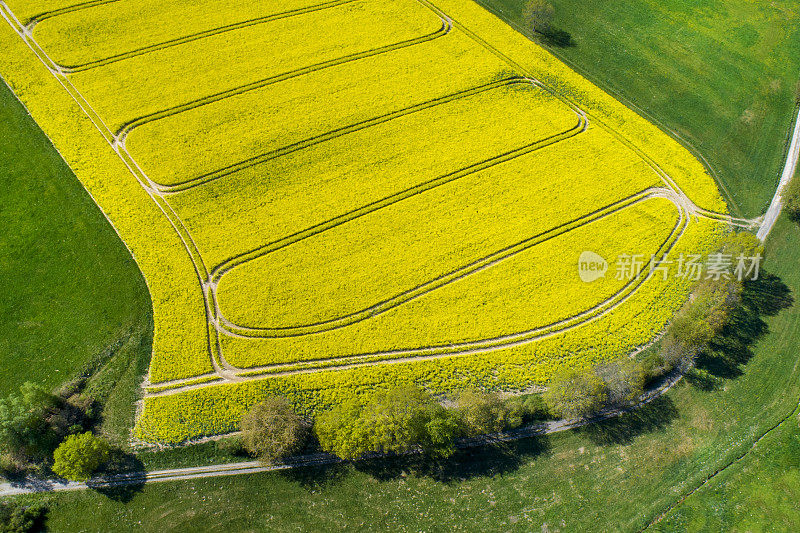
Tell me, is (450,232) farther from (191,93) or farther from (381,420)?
(191,93)

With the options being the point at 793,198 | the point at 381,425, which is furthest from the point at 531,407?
the point at 793,198

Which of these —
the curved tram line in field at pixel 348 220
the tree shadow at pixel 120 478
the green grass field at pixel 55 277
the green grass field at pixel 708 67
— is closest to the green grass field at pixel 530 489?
the tree shadow at pixel 120 478

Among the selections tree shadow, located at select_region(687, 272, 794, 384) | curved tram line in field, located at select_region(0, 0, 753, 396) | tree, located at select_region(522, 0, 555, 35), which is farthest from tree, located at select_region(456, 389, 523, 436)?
tree, located at select_region(522, 0, 555, 35)

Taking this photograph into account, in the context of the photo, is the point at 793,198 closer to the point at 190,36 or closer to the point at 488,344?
the point at 488,344

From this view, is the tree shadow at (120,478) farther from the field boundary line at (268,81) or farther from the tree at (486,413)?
the field boundary line at (268,81)

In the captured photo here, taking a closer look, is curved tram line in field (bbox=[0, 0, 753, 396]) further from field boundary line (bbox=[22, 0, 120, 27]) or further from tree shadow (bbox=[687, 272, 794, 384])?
tree shadow (bbox=[687, 272, 794, 384])

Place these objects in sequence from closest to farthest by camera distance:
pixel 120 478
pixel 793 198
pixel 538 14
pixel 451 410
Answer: pixel 120 478 < pixel 451 410 < pixel 793 198 < pixel 538 14

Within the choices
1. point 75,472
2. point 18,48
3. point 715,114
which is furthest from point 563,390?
point 18,48
